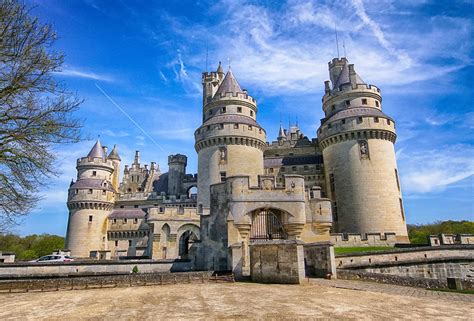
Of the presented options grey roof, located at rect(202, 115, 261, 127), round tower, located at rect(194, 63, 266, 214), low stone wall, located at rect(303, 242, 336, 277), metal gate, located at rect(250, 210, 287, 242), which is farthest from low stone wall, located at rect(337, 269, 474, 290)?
grey roof, located at rect(202, 115, 261, 127)

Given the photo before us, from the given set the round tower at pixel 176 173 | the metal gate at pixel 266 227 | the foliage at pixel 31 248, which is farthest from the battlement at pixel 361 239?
the foliage at pixel 31 248

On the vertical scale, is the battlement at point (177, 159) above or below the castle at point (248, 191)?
above

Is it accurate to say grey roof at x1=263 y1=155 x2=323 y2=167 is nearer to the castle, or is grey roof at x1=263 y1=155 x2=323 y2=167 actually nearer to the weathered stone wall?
the castle

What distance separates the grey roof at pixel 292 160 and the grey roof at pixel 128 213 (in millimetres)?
17535

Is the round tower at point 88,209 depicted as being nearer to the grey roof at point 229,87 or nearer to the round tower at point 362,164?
the grey roof at point 229,87

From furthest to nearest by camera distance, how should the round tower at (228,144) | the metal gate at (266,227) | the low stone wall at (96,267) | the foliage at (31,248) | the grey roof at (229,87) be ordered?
the foliage at (31,248) < the grey roof at (229,87) < the round tower at (228,144) < the metal gate at (266,227) < the low stone wall at (96,267)

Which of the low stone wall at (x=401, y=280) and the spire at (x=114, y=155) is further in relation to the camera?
the spire at (x=114, y=155)

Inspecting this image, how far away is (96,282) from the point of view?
42.1ft

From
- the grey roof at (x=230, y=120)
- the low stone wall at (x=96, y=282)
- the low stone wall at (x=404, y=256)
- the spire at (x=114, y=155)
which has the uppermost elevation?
the spire at (x=114, y=155)

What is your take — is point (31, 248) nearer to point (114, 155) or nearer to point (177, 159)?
point (114, 155)

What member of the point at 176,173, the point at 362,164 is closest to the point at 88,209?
the point at 176,173

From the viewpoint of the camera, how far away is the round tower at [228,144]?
106 feet

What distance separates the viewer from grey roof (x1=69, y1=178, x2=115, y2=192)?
137 feet

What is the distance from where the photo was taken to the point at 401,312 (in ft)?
23.3
